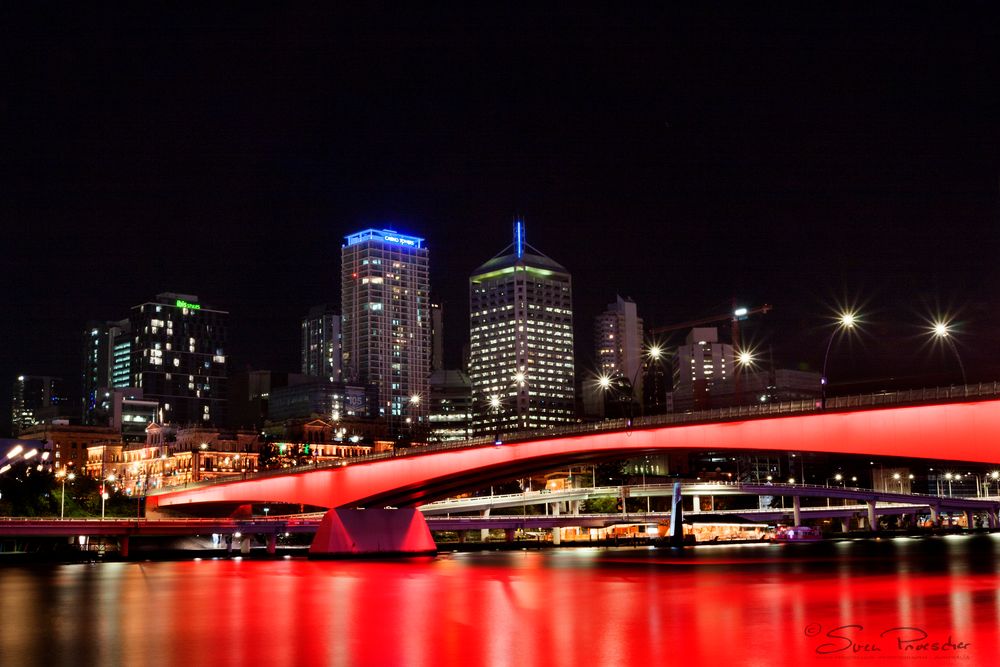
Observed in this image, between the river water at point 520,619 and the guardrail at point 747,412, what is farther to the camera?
the guardrail at point 747,412

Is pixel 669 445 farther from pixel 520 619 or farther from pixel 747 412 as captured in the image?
pixel 520 619

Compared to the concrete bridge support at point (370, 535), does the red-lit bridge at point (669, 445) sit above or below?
above

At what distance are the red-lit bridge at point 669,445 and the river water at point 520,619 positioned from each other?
655 centimetres

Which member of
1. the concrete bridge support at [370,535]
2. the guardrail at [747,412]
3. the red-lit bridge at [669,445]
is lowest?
the concrete bridge support at [370,535]

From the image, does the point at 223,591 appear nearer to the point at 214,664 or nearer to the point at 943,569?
the point at 214,664

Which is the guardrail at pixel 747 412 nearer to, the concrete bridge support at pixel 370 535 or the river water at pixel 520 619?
the concrete bridge support at pixel 370 535

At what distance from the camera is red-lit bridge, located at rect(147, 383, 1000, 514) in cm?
5128

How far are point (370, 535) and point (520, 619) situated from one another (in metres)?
55.7

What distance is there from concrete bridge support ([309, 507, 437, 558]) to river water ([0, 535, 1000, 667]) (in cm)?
2659

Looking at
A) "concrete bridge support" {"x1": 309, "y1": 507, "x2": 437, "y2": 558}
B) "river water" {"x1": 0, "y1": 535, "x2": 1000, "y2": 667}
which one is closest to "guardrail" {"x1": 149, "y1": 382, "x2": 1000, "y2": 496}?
"concrete bridge support" {"x1": 309, "y1": 507, "x2": 437, "y2": 558}

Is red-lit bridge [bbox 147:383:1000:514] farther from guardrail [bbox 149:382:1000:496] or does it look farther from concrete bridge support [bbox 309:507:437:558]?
concrete bridge support [bbox 309:507:437:558]

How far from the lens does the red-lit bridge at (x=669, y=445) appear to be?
51.3m

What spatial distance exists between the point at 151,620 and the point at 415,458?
53.0 m

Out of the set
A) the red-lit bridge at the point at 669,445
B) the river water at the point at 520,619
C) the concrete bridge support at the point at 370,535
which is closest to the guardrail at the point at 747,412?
the red-lit bridge at the point at 669,445
